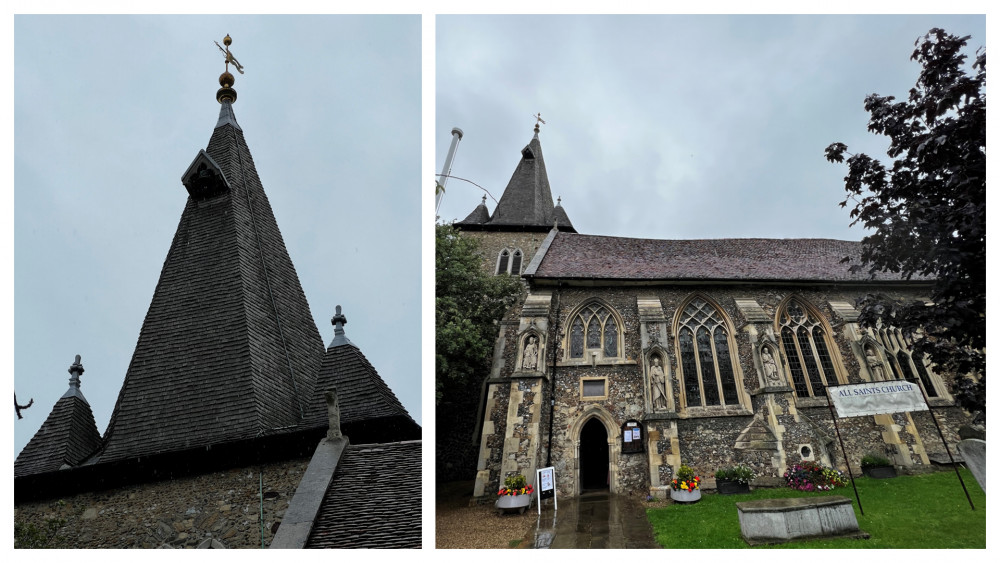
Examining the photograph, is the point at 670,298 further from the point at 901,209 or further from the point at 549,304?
the point at 901,209

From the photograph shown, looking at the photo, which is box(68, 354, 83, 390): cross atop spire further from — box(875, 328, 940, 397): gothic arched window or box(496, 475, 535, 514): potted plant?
box(875, 328, 940, 397): gothic arched window

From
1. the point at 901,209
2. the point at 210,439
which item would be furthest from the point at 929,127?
the point at 210,439

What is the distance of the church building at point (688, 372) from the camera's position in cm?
773

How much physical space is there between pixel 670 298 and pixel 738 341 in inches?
51.0

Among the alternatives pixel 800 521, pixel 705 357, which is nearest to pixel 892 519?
pixel 800 521

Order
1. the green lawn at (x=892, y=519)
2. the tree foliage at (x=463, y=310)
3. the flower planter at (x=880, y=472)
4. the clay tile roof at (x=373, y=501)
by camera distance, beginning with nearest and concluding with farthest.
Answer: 1. the clay tile roof at (x=373, y=501)
2. the green lawn at (x=892, y=519)
3. the flower planter at (x=880, y=472)
4. the tree foliage at (x=463, y=310)

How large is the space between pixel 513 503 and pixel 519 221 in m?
11.8

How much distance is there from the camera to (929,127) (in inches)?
194

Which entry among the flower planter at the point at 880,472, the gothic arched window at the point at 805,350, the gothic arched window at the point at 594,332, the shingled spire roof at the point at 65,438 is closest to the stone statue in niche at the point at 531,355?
the gothic arched window at the point at 594,332

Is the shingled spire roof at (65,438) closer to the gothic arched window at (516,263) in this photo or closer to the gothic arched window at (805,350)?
the gothic arched window at (805,350)

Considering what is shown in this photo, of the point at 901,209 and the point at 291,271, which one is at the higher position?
the point at 291,271

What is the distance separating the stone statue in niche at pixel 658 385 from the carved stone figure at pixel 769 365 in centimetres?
158

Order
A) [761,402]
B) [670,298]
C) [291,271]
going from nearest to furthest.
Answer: [761,402] → [291,271] → [670,298]

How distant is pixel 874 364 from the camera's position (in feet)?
28.5
